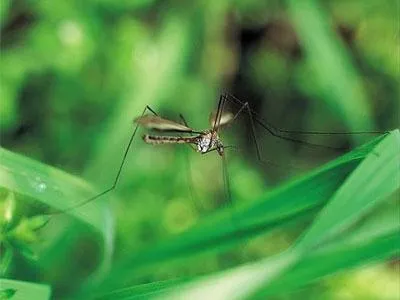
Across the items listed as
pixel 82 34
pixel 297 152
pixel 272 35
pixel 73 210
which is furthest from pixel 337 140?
pixel 73 210

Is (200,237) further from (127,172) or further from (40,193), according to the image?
(127,172)

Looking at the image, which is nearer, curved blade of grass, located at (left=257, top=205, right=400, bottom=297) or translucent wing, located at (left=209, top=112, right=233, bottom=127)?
curved blade of grass, located at (left=257, top=205, right=400, bottom=297)

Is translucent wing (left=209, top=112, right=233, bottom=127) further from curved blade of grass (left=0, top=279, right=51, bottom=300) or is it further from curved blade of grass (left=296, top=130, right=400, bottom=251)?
curved blade of grass (left=0, top=279, right=51, bottom=300)

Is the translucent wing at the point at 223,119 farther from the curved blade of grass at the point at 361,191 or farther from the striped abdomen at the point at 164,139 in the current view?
the curved blade of grass at the point at 361,191

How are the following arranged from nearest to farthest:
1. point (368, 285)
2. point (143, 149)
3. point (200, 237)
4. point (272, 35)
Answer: point (200, 237)
point (368, 285)
point (143, 149)
point (272, 35)

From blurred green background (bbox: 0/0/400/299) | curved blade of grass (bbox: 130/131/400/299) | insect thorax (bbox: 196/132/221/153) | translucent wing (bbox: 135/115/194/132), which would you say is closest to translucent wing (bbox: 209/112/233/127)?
insect thorax (bbox: 196/132/221/153)

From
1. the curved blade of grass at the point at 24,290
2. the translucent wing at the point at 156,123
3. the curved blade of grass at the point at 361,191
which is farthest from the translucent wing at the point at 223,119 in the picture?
the curved blade of grass at the point at 24,290
